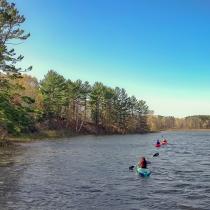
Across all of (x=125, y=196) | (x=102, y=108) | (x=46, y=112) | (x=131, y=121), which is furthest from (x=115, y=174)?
(x=131, y=121)

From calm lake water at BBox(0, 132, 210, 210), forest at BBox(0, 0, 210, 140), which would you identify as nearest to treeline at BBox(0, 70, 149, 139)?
forest at BBox(0, 0, 210, 140)

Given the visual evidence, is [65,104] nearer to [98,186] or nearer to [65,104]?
[65,104]

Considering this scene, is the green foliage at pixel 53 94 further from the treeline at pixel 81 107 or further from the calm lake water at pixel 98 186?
the calm lake water at pixel 98 186

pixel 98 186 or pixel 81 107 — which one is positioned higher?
pixel 81 107

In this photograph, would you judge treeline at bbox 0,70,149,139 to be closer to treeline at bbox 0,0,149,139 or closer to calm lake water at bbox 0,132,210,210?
treeline at bbox 0,0,149,139

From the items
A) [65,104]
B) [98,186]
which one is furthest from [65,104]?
[98,186]

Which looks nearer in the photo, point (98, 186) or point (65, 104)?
point (98, 186)

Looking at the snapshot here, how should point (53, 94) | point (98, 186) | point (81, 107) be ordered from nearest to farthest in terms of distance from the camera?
point (98, 186), point (53, 94), point (81, 107)

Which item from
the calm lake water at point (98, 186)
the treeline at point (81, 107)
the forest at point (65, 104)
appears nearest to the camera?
the calm lake water at point (98, 186)

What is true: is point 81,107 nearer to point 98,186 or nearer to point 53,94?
point 53,94

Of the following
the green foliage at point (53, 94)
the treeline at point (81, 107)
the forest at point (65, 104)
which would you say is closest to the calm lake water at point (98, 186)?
the forest at point (65, 104)

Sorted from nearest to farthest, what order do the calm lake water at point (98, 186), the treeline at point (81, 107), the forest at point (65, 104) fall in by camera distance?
the calm lake water at point (98, 186) < the forest at point (65, 104) < the treeline at point (81, 107)

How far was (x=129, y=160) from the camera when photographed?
1879 inches

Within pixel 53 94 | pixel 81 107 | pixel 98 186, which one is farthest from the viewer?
pixel 81 107
